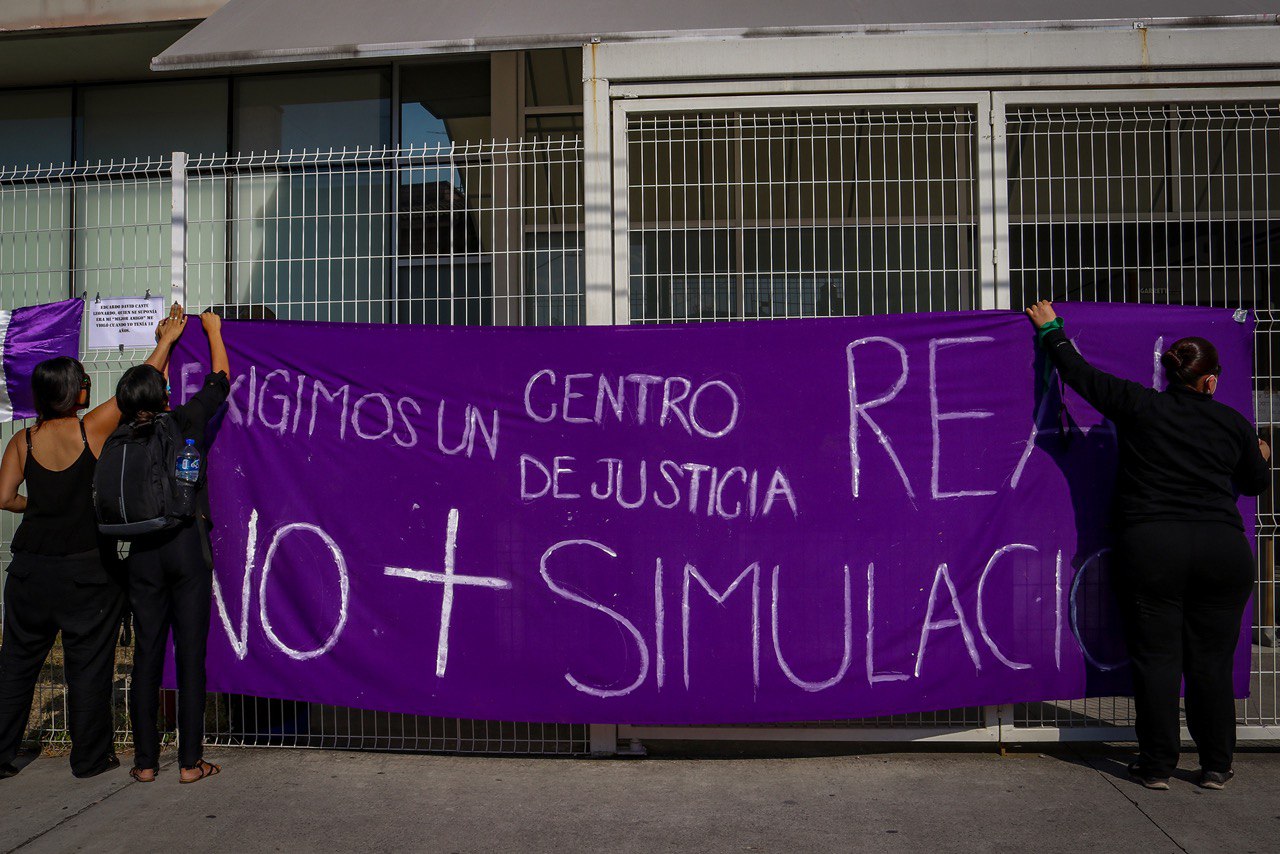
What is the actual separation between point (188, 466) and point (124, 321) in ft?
3.92

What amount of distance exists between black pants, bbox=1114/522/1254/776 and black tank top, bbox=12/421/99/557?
4382mm

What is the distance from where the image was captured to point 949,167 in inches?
213

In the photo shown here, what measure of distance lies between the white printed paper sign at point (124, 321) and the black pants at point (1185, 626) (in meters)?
4.48

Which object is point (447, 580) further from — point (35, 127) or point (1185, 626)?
point (35, 127)

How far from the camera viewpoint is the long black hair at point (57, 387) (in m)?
4.51

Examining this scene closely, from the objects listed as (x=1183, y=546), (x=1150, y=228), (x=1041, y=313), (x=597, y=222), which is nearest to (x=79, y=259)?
(x=597, y=222)

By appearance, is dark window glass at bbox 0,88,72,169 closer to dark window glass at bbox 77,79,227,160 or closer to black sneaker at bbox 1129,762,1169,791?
dark window glass at bbox 77,79,227,160

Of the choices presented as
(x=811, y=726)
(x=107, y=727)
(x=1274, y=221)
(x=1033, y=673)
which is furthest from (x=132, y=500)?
(x=1274, y=221)

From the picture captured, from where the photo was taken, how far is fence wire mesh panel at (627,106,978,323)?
5.18m

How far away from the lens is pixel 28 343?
17.2 feet

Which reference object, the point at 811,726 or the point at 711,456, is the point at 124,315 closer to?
the point at 711,456

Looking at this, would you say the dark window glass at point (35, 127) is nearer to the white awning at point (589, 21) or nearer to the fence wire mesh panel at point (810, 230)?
the white awning at point (589, 21)

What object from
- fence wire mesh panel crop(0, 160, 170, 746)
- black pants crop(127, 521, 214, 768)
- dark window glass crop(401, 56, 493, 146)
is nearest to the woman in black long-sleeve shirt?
black pants crop(127, 521, 214, 768)

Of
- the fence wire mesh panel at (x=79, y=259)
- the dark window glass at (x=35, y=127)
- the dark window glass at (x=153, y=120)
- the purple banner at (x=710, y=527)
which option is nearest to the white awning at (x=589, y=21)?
the fence wire mesh panel at (x=79, y=259)
